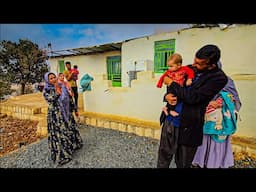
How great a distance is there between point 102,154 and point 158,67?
3469 millimetres

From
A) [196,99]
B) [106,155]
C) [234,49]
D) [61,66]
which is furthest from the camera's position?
[61,66]

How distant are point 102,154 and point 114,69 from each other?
5.04 meters

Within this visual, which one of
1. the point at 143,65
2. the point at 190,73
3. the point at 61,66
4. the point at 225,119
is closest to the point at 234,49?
the point at 143,65

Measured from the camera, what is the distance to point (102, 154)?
8.41ft

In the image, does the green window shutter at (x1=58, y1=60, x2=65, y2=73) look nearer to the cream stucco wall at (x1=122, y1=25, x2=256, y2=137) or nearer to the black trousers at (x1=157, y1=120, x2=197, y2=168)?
the cream stucco wall at (x1=122, y1=25, x2=256, y2=137)

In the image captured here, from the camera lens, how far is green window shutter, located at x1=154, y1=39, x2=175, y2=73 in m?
4.76

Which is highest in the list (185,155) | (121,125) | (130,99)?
(130,99)

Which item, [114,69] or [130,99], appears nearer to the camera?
[130,99]

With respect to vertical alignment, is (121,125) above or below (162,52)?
below

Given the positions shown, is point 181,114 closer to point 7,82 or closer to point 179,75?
point 179,75

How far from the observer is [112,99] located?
3629mm

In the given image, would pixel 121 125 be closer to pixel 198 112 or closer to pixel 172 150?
pixel 172 150

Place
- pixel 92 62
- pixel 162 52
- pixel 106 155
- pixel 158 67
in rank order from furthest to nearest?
pixel 92 62, pixel 158 67, pixel 162 52, pixel 106 155

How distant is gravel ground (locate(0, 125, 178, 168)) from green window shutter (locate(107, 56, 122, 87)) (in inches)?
158
